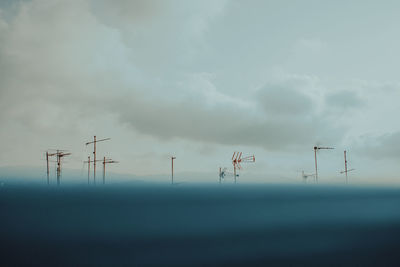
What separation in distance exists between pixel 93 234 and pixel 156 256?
14.1m

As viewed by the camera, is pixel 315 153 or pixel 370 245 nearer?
pixel 370 245

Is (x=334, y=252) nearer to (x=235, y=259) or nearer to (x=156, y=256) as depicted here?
(x=235, y=259)

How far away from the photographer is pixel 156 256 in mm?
29000

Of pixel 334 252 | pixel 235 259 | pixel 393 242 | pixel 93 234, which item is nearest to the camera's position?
pixel 235 259

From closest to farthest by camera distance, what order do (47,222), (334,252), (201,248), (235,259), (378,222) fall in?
(235,259)
(334,252)
(201,248)
(47,222)
(378,222)

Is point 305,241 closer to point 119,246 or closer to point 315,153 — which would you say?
point 119,246

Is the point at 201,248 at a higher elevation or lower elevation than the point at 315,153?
lower

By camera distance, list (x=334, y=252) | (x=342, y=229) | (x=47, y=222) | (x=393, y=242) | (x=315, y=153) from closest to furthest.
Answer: (x=334, y=252), (x=393, y=242), (x=342, y=229), (x=47, y=222), (x=315, y=153)

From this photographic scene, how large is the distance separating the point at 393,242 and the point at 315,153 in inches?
4025

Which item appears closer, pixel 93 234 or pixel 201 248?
pixel 201 248

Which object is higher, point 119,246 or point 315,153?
point 315,153

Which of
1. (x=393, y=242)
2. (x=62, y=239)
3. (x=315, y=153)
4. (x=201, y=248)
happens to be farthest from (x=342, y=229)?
(x=315, y=153)

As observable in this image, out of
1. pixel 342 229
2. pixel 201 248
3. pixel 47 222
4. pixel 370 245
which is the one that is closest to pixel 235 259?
pixel 201 248

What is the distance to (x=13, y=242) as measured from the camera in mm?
33625
